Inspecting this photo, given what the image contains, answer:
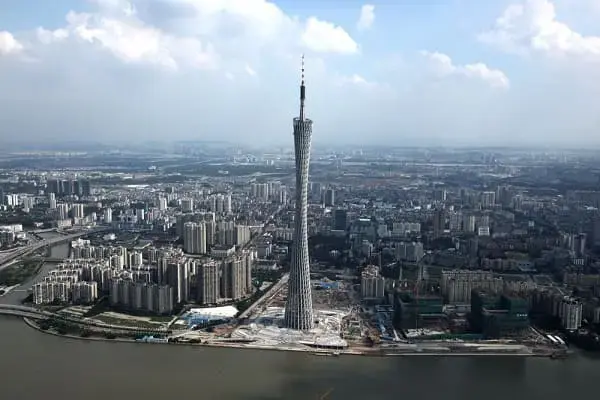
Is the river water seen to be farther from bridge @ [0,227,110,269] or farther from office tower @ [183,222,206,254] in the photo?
office tower @ [183,222,206,254]

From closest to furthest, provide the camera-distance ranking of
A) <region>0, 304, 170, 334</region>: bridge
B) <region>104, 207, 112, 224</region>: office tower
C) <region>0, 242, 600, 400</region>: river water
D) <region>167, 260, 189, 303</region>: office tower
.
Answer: <region>0, 242, 600, 400</region>: river water → <region>0, 304, 170, 334</region>: bridge → <region>167, 260, 189, 303</region>: office tower → <region>104, 207, 112, 224</region>: office tower

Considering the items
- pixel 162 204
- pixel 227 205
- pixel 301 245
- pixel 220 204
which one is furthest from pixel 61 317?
pixel 162 204

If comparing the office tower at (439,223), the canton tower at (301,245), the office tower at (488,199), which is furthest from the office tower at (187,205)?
the canton tower at (301,245)

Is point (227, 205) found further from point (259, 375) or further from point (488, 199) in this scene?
point (259, 375)

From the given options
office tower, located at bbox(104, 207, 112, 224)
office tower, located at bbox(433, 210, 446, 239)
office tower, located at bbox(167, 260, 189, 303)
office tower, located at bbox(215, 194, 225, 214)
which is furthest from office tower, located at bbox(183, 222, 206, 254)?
office tower, located at bbox(433, 210, 446, 239)

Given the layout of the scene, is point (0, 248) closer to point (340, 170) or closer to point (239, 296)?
point (239, 296)
